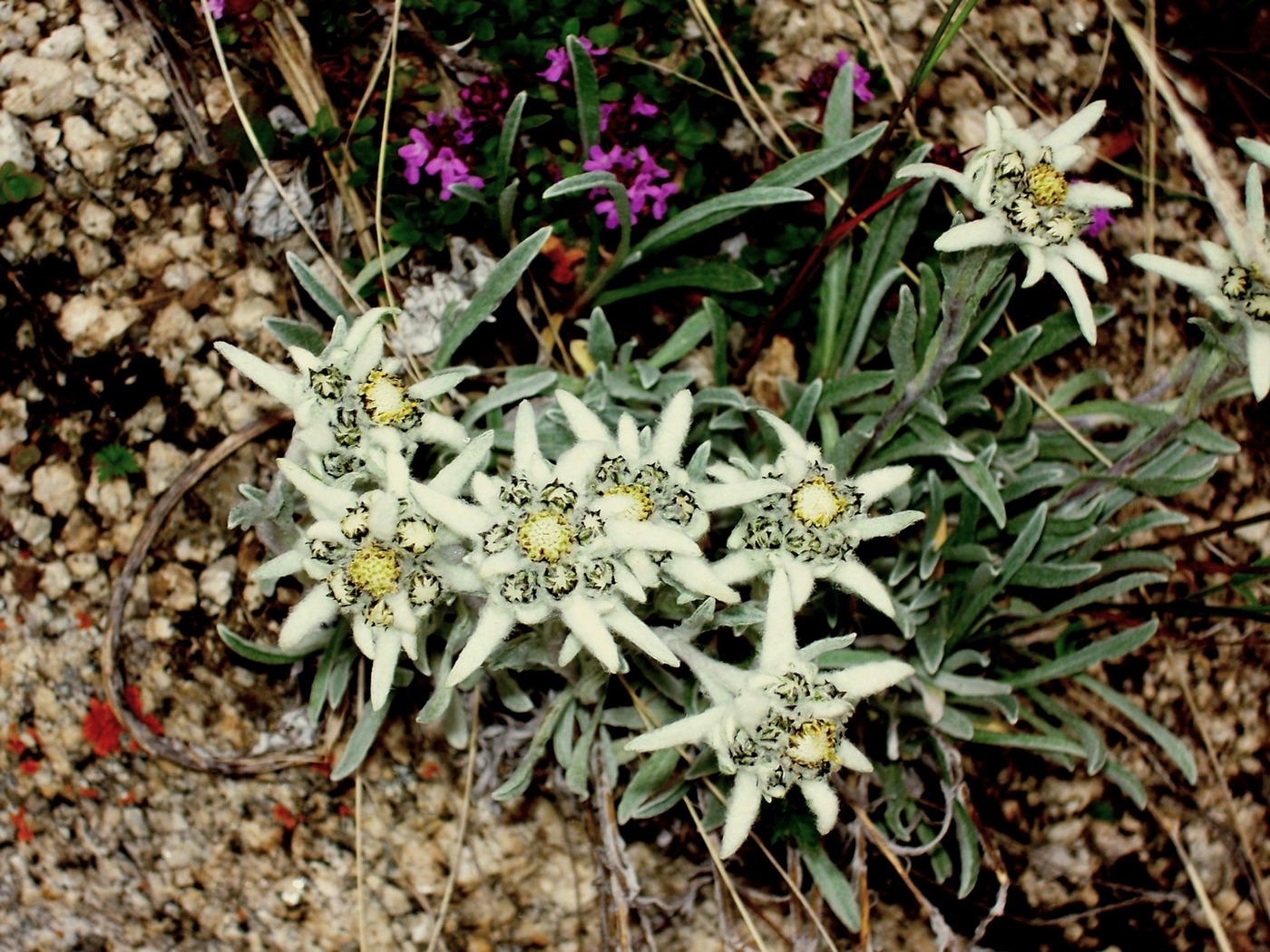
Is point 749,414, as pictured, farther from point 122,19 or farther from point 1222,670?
point 122,19

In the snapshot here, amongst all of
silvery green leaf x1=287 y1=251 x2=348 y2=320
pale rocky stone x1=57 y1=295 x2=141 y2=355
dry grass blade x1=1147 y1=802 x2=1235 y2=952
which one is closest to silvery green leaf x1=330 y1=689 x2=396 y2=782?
silvery green leaf x1=287 y1=251 x2=348 y2=320

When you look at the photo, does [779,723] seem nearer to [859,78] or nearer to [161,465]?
[161,465]

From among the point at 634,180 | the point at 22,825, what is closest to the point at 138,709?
the point at 22,825

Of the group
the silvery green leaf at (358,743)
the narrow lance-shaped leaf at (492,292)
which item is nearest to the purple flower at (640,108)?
the narrow lance-shaped leaf at (492,292)

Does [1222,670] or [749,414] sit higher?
[749,414]

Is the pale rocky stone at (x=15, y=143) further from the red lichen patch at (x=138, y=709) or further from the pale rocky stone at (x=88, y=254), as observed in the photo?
the red lichen patch at (x=138, y=709)

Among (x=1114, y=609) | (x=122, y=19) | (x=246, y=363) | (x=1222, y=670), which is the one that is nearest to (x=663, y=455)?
(x=246, y=363)
